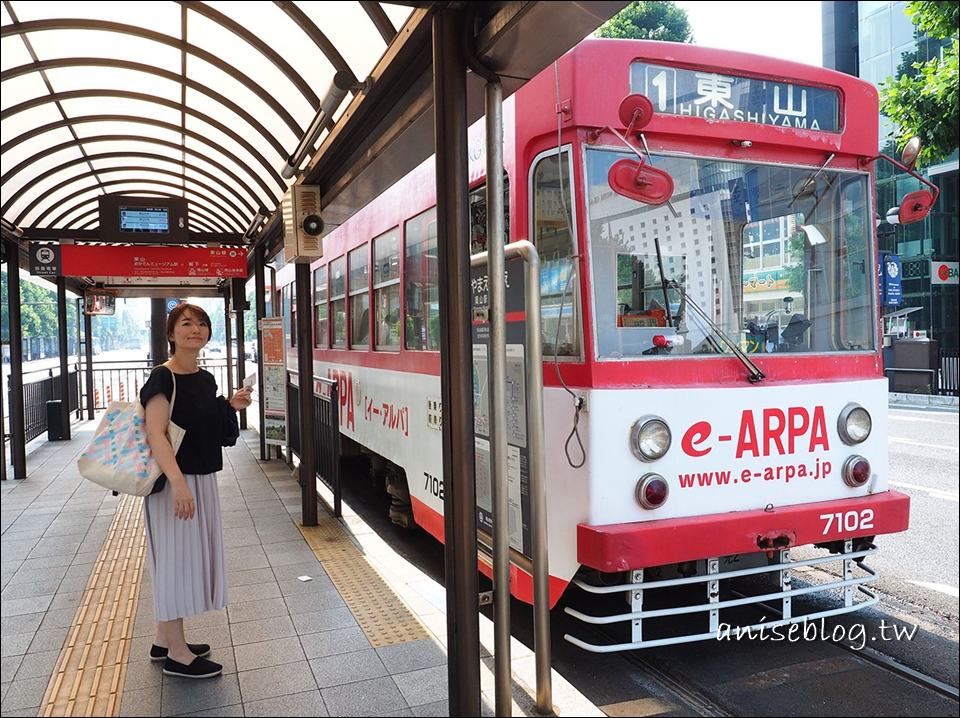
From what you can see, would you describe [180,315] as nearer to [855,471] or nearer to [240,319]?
→ [855,471]

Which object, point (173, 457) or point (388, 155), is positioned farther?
point (388, 155)

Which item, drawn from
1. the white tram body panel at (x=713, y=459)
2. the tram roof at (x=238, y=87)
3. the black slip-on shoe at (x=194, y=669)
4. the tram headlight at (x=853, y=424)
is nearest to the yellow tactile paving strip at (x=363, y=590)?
the black slip-on shoe at (x=194, y=669)

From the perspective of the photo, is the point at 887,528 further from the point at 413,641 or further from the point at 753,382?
the point at 413,641

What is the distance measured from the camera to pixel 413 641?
3.60 meters


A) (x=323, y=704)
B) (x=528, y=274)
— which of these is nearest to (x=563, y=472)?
(x=528, y=274)

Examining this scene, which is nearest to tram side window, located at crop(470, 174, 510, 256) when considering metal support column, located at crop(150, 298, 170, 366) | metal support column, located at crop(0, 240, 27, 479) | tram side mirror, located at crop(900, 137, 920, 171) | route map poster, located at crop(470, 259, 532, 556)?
route map poster, located at crop(470, 259, 532, 556)

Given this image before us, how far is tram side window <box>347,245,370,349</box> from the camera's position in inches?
251

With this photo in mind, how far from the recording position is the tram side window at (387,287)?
18.0 ft

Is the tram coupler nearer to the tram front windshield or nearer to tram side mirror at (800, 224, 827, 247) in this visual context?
the tram front windshield

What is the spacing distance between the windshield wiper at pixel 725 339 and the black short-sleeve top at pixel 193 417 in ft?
6.99

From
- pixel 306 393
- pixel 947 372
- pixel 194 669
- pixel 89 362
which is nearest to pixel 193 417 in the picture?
pixel 194 669

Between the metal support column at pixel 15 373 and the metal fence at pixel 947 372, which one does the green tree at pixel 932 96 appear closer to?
the metal fence at pixel 947 372

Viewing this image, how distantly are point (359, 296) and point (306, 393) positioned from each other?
114cm

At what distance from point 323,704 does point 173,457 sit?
116 centimetres
